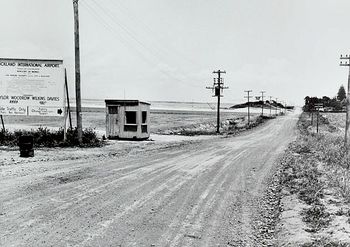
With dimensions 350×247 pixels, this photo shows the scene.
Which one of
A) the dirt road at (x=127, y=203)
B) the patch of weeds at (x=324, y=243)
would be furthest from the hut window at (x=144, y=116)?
the patch of weeds at (x=324, y=243)

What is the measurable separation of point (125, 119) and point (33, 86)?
281 inches

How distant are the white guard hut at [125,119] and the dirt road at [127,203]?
11.9 meters

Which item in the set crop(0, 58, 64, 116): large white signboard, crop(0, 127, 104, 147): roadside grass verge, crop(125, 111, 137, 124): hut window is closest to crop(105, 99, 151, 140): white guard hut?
crop(125, 111, 137, 124): hut window

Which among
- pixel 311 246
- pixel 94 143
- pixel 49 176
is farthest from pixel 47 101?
pixel 311 246

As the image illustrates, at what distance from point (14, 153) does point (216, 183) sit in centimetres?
999

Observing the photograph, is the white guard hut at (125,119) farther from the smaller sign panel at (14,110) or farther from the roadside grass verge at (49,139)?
the smaller sign panel at (14,110)

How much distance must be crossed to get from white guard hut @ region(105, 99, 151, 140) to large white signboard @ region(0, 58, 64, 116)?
5652mm

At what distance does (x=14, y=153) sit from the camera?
1725 centimetres

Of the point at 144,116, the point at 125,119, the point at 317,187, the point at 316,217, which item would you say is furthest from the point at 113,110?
the point at 316,217

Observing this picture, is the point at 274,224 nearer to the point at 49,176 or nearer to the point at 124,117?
the point at 49,176

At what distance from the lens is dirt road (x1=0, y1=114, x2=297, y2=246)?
21.6ft

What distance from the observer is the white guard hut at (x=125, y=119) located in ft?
87.7

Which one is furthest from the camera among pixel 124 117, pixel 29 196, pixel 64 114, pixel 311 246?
pixel 124 117

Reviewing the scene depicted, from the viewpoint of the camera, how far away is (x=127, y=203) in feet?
28.6
